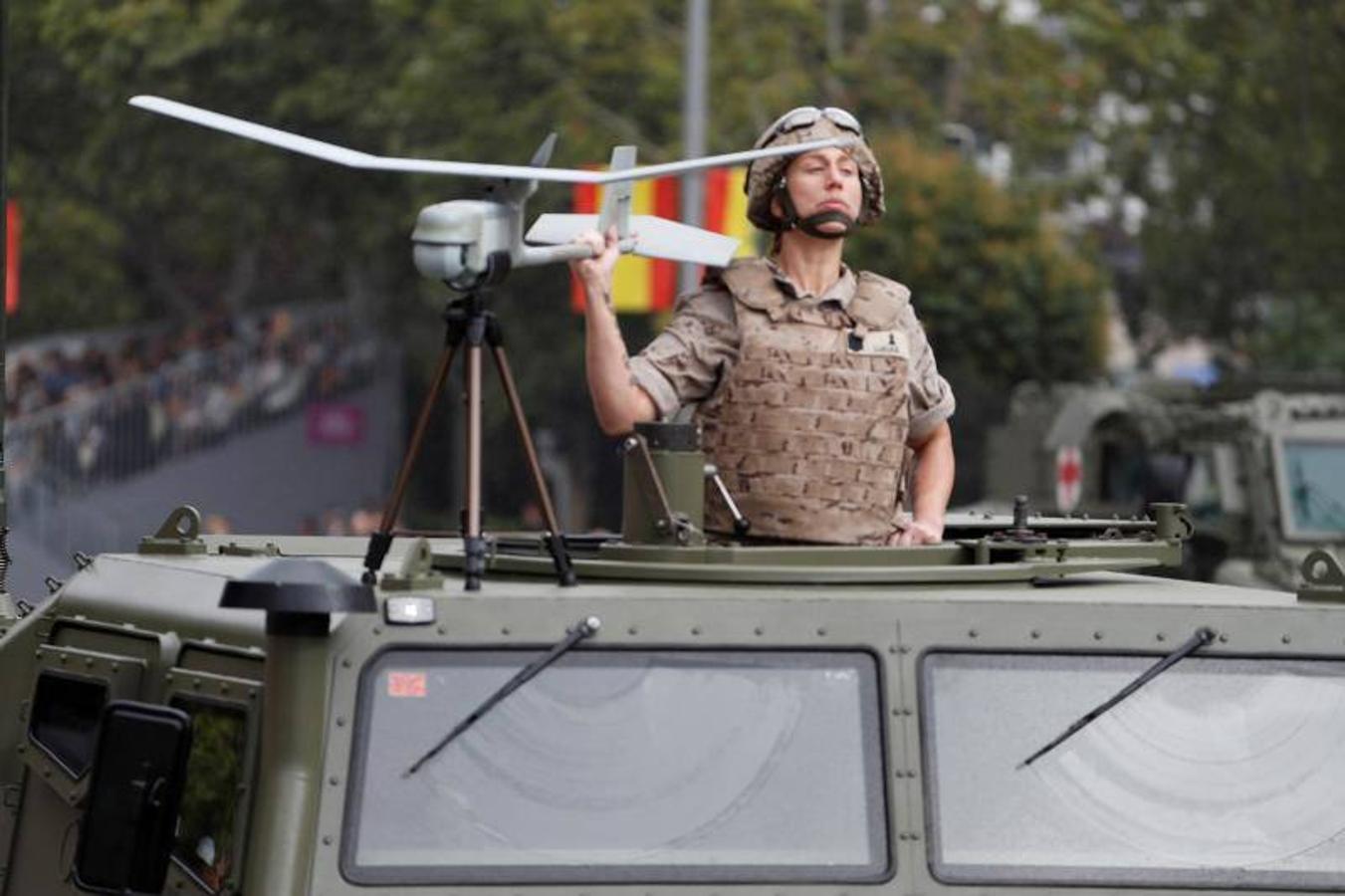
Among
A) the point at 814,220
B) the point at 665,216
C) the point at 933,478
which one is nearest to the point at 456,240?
the point at 814,220

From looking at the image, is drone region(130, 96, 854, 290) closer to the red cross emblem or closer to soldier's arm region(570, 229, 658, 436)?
soldier's arm region(570, 229, 658, 436)

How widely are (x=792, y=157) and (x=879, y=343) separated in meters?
0.46

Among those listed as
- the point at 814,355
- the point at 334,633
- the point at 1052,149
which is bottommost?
the point at 334,633

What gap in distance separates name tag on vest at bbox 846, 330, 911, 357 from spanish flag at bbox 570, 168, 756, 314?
53.7ft

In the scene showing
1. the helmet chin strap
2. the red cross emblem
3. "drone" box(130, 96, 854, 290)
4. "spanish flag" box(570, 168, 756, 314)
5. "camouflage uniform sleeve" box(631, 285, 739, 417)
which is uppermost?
"spanish flag" box(570, 168, 756, 314)

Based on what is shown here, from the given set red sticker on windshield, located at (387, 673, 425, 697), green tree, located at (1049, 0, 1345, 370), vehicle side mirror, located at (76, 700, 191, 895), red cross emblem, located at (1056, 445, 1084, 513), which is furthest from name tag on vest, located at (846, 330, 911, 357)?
→ green tree, located at (1049, 0, 1345, 370)

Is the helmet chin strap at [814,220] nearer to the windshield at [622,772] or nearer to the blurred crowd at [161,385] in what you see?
the windshield at [622,772]

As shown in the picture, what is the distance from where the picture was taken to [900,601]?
272 inches

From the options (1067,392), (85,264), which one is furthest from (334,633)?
(85,264)

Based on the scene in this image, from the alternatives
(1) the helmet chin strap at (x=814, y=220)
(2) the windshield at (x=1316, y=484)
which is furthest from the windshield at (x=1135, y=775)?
(2) the windshield at (x=1316, y=484)

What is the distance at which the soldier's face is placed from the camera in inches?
309

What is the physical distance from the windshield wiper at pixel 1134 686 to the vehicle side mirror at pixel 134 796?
61.1 inches

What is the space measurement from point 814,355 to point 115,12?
1193 inches

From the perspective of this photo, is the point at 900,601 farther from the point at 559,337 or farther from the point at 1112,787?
the point at 559,337
